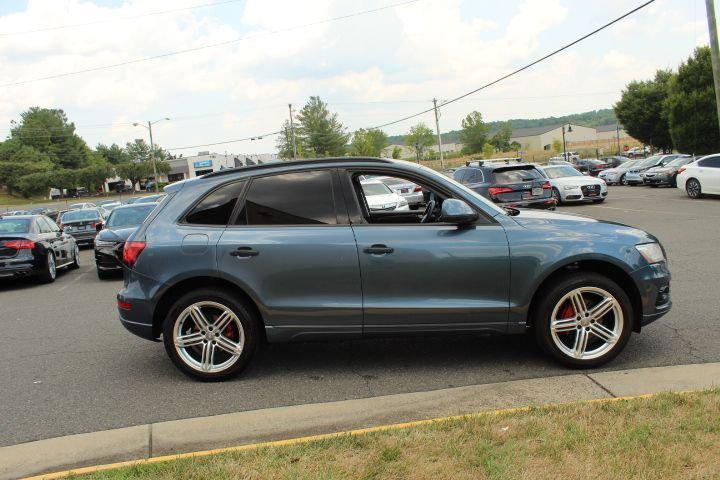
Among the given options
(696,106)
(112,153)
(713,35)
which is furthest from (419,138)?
(713,35)

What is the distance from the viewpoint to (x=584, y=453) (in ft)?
11.1

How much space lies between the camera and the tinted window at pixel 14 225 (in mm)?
12625

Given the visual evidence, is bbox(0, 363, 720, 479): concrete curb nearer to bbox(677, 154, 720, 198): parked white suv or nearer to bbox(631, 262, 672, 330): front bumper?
bbox(631, 262, 672, 330): front bumper

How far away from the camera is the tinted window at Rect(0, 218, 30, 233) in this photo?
1262 centimetres

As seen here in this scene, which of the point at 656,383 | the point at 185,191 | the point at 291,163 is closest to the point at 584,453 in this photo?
the point at 656,383

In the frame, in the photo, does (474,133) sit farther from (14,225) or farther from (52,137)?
(14,225)

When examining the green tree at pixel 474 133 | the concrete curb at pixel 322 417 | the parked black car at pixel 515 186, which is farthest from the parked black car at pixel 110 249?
the green tree at pixel 474 133

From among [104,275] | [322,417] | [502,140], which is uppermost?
[502,140]

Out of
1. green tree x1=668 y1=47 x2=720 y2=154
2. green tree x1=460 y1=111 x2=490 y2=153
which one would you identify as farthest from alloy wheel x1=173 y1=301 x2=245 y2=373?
green tree x1=460 y1=111 x2=490 y2=153

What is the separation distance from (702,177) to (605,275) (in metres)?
19.0

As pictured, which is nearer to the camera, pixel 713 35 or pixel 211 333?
pixel 211 333

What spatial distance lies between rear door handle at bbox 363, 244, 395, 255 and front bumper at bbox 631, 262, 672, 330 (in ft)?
6.43

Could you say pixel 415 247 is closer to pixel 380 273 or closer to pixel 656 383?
pixel 380 273

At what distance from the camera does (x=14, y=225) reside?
1287cm
